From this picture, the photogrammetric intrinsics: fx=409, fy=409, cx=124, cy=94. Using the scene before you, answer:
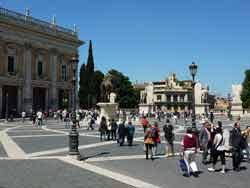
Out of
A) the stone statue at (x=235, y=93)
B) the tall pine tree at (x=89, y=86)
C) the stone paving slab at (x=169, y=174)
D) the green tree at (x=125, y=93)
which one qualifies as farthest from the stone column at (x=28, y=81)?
the stone paving slab at (x=169, y=174)

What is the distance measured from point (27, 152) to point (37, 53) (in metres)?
44.7

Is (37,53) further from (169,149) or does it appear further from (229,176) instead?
(229,176)

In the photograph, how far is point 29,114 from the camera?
5709 cm

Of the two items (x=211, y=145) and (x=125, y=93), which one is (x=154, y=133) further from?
(x=125, y=93)

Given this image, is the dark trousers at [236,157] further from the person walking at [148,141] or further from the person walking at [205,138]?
the person walking at [148,141]

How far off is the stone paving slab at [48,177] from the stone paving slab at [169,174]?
1.21 meters

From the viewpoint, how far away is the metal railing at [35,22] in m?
55.0

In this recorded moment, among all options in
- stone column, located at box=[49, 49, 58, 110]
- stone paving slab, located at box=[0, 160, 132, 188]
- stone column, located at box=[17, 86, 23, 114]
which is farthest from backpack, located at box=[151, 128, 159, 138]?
stone column, located at box=[49, 49, 58, 110]

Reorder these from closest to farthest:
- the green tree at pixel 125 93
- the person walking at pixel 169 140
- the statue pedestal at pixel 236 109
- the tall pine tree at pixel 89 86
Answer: the person walking at pixel 169 140, the statue pedestal at pixel 236 109, the tall pine tree at pixel 89 86, the green tree at pixel 125 93

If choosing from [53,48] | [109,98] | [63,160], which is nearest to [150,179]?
[63,160]

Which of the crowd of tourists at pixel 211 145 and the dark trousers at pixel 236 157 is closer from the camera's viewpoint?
the crowd of tourists at pixel 211 145

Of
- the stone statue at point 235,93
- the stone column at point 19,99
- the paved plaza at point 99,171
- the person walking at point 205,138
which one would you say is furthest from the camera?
the stone column at point 19,99

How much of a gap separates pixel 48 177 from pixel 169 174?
3.74 metres

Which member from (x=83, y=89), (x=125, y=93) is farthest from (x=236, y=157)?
(x=125, y=93)
